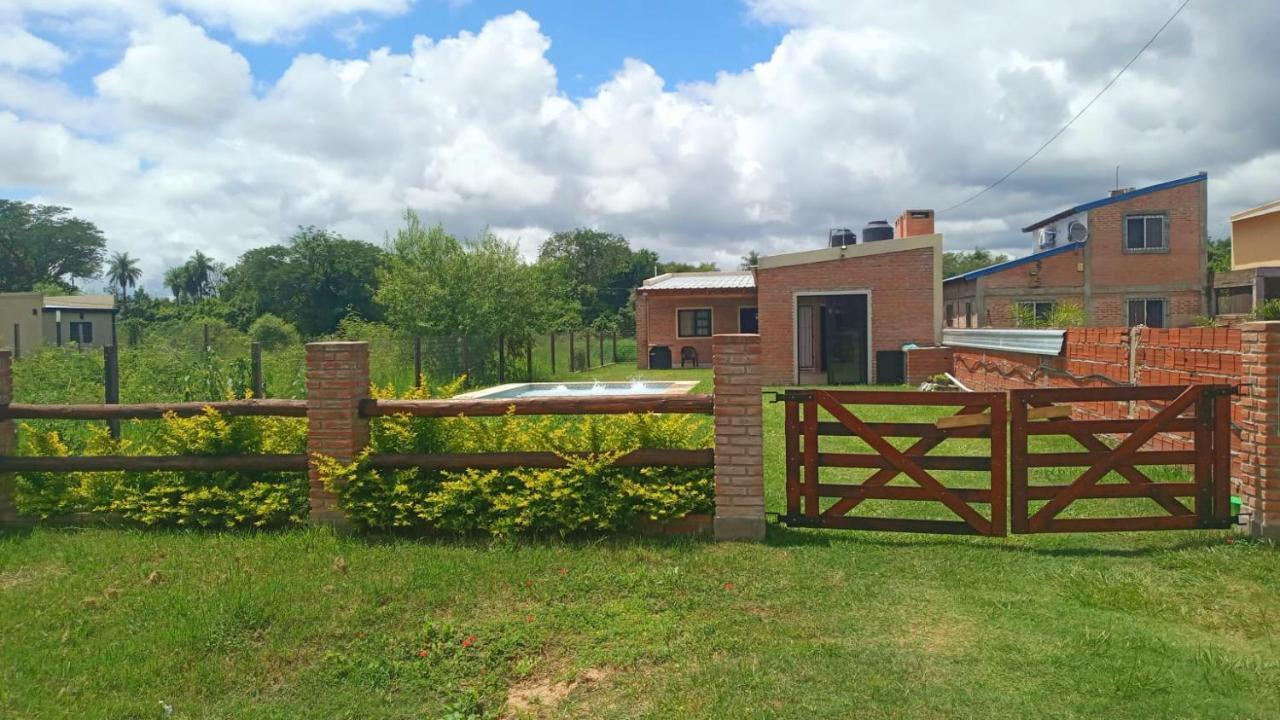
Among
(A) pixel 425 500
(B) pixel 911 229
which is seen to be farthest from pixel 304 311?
(A) pixel 425 500

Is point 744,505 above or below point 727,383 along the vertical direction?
below

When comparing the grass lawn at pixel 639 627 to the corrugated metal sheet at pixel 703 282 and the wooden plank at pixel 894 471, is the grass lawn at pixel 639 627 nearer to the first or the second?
the wooden plank at pixel 894 471

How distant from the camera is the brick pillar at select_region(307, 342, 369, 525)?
633 cm

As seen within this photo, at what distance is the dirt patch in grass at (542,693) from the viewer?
3643 mm

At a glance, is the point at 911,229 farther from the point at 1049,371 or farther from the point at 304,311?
the point at 304,311

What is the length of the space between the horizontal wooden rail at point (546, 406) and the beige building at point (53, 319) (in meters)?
33.6

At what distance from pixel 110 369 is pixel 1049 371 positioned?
41.9ft

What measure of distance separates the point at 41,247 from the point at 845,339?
8324cm

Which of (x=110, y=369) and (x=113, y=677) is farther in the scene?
(x=110, y=369)

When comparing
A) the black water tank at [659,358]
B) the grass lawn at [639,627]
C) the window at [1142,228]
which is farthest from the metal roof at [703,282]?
the grass lawn at [639,627]

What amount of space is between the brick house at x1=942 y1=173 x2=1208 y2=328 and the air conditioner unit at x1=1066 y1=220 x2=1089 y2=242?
0.05 meters

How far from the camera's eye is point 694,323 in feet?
105

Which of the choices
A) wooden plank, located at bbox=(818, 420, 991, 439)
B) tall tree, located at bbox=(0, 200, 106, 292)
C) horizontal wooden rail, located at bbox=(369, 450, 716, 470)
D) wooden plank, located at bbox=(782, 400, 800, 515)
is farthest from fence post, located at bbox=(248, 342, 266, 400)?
tall tree, located at bbox=(0, 200, 106, 292)

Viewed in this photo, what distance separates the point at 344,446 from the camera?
633 centimetres
